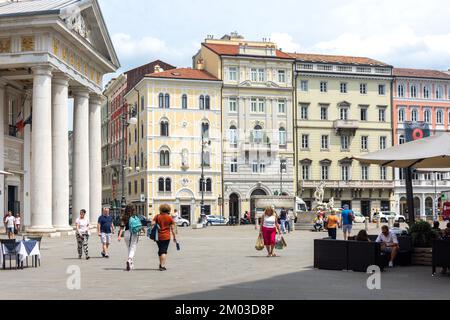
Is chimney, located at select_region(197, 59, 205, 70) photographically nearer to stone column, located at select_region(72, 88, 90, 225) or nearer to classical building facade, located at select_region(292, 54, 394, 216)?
classical building facade, located at select_region(292, 54, 394, 216)

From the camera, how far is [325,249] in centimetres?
1711

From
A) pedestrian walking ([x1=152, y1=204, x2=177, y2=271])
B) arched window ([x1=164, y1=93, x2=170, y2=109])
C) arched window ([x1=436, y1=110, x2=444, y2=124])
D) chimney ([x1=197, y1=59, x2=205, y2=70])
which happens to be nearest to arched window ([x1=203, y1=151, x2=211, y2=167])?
arched window ([x1=164, y1=93, x2=170, y2=109])

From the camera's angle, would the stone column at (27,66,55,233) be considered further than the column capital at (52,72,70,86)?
No

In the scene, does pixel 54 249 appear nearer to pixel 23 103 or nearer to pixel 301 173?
pixel 23 103

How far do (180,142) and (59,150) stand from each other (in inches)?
1522

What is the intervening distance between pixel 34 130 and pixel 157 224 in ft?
65.0

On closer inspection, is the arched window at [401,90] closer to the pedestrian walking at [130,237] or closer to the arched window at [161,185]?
the arched window at [161,185]

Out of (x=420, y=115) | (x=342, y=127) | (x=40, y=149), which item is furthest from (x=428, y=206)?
(x=40, y=149)

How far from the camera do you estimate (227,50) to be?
78.6 metres

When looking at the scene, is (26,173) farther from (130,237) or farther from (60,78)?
(130,237)

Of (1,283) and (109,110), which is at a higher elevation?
(109,110)

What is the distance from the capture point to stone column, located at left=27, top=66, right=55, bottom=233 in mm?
34969

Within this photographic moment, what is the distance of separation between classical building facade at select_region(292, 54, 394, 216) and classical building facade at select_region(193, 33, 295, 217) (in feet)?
6.11
